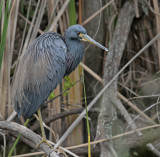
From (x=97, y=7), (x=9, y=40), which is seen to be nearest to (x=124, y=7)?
(x=97, y=7)

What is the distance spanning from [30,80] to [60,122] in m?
0.86

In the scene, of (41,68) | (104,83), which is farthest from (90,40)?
(104,83)

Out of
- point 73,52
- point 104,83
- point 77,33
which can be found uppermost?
point 77,33

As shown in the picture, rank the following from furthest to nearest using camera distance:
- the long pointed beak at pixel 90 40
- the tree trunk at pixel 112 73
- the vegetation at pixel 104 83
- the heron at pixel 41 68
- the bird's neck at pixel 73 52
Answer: the tree trunk at pixel 112 73, the vegetation at pixel 104 83, the bird's neck at pixel 73 52, the heron at pixel 41 68, the long pointed beak at pixel 90 40

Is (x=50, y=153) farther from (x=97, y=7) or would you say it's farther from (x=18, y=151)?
(x=97, y=7)

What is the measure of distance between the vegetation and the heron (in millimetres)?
242

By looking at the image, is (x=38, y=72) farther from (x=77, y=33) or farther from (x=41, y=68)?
(x=77, y=33)

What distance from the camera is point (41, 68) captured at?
7.91 ft

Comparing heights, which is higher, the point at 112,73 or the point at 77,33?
the point at 77,33

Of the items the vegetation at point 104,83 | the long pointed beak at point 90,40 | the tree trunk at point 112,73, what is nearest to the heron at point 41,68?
the long pointed beak at point 90,40

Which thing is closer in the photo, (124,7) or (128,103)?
(128,103)

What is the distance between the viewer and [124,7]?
10.7ft

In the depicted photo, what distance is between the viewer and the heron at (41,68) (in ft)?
7.79

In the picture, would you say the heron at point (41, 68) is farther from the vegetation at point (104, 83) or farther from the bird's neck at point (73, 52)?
the vegetation at point (104, 83)
